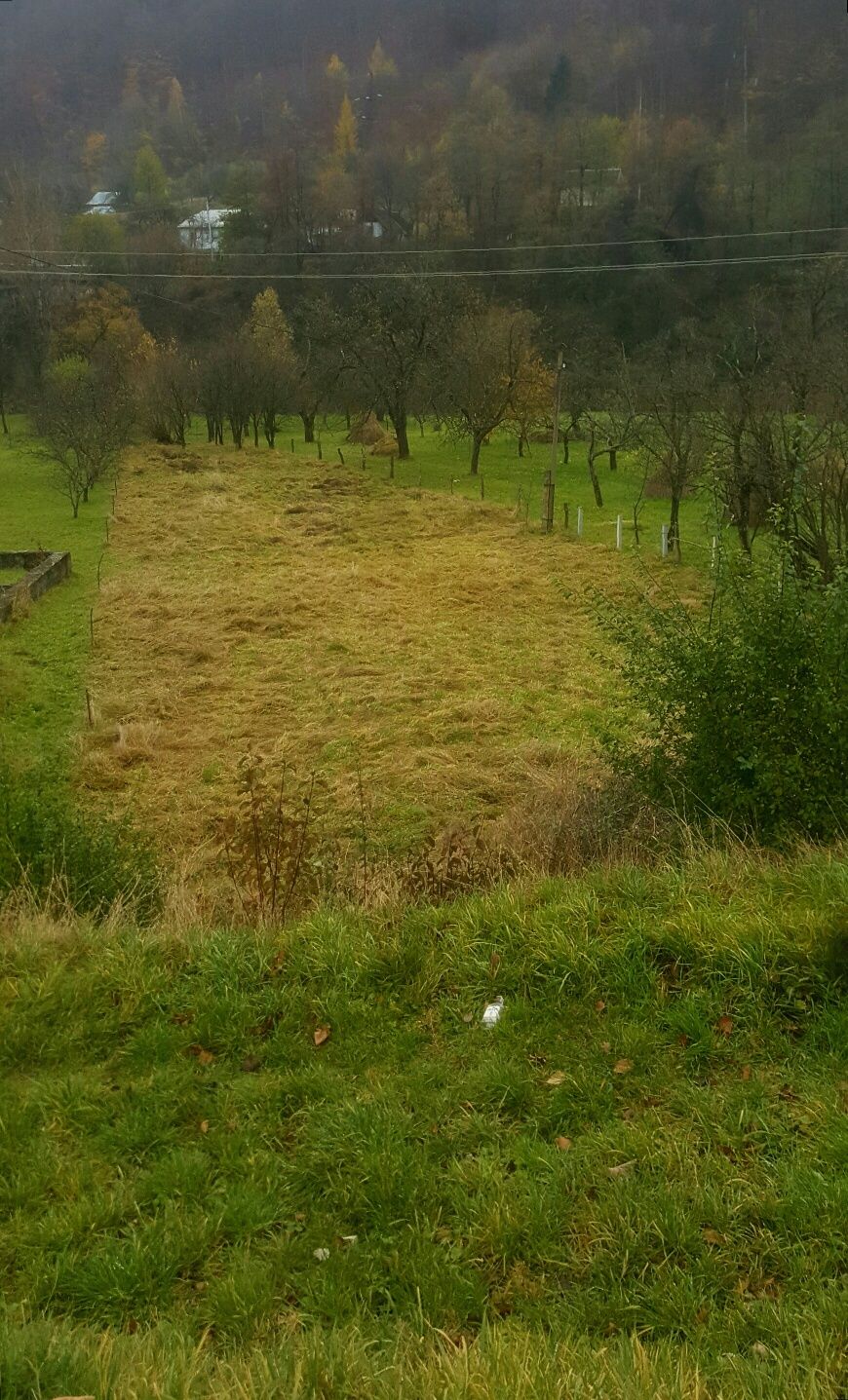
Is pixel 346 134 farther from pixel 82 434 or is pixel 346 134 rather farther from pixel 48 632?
pixel 48 632

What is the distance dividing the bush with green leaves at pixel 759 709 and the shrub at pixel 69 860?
3485 millimetres

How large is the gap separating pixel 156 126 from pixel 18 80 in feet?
44.3

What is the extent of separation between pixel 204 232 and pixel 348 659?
66095 millimetres

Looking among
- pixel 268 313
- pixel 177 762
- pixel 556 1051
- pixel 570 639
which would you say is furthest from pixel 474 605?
pixel 268 313

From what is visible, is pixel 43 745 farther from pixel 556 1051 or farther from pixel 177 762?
pixel 556 1051

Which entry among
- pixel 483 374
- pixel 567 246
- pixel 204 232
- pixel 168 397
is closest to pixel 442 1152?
pixel 483 374

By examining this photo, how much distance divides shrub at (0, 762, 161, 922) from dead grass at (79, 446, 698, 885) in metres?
2.30

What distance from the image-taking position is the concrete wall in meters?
18.0

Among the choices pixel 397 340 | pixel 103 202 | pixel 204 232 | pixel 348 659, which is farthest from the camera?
pixel 103 202

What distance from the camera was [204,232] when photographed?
235ft

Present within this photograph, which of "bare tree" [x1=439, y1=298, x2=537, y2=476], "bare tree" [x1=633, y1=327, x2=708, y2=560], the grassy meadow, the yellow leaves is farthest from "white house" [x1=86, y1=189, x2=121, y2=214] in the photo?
the grassy meadow

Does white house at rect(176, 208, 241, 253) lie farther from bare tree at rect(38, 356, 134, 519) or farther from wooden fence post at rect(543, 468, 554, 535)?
wooden fence post at rect(543, 468, 554, 535)

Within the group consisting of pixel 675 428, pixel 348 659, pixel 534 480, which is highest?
pixel 675 428

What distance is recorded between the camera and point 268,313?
50.2m
